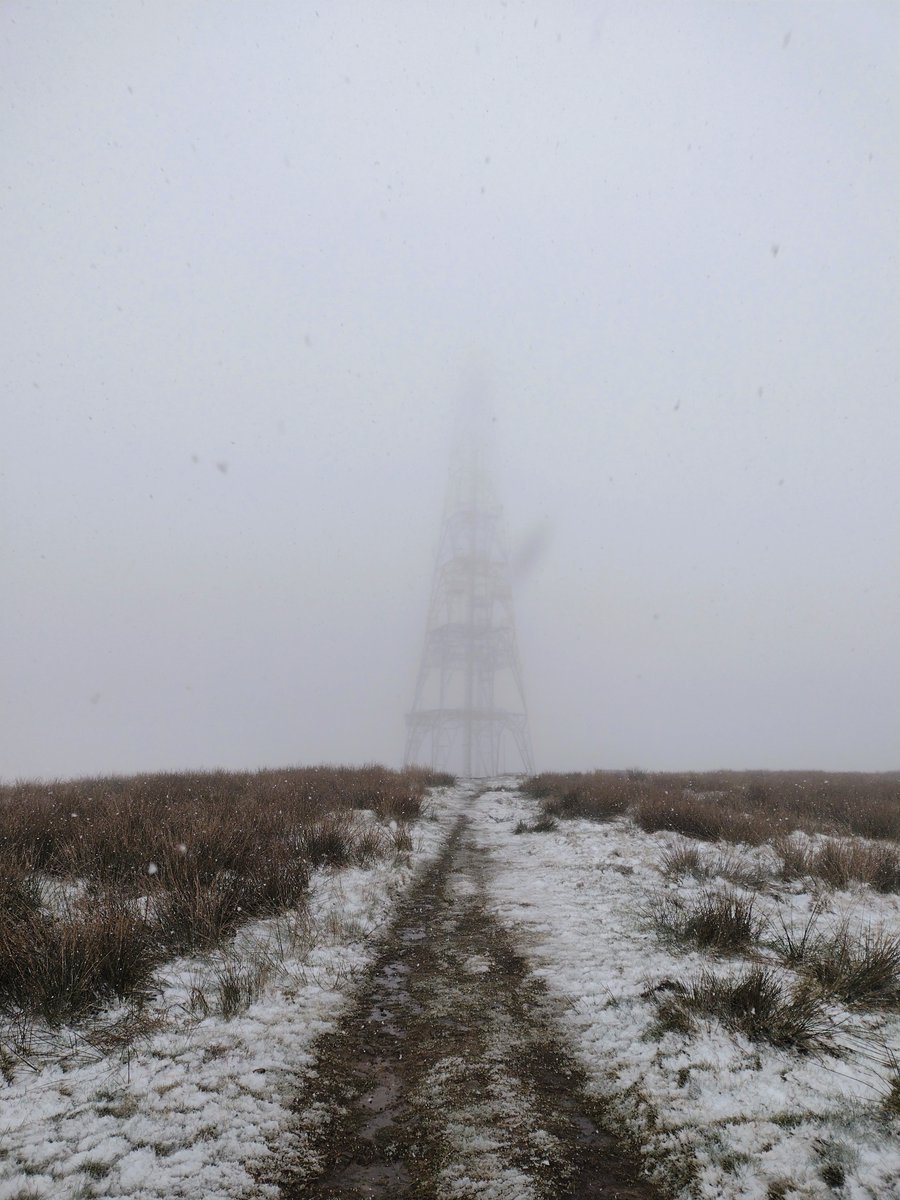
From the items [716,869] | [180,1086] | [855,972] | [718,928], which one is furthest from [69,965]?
[716,869]

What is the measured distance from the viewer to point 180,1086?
235 cm

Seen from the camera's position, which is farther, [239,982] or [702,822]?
[702,822]

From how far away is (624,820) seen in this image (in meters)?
9.77

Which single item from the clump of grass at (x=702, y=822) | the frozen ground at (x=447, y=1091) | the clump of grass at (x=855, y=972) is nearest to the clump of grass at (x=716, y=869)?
the clump of grass at (x=702, y=822)

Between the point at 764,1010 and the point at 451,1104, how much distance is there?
1.60 meters

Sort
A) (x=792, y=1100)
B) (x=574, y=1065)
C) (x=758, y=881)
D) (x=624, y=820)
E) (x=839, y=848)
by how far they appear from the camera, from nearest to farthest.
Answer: (x=792, y=1100), (x=574, y=1065), (x=758, y=881), (x=839, y=848), (x=624, y=820)

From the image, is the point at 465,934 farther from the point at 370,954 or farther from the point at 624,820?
the point at 624,820

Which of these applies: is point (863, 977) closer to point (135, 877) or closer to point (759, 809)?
point (135, 877)

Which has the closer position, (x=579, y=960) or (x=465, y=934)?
(x=579, y=960)

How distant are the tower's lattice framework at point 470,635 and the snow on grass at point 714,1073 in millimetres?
29699

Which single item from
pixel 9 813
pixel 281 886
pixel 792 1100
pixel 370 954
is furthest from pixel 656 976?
pixel 9 813

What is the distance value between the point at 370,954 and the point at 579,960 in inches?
59.1

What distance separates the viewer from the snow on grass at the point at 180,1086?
188cm

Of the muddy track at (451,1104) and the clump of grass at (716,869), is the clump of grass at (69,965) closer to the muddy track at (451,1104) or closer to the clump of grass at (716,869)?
the muddy track at (451,1104)
